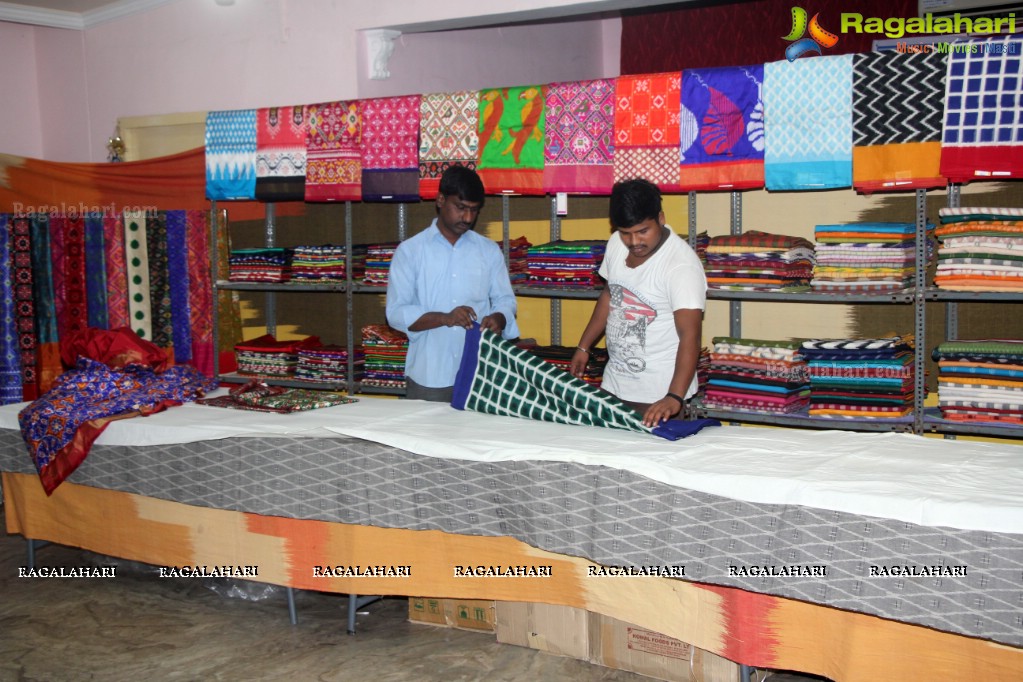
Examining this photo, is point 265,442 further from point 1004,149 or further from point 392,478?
point 1004,149

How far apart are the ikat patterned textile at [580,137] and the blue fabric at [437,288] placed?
70cm

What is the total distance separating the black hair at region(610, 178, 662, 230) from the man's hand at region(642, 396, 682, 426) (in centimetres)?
61

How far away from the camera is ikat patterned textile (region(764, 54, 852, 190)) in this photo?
3.93 meters

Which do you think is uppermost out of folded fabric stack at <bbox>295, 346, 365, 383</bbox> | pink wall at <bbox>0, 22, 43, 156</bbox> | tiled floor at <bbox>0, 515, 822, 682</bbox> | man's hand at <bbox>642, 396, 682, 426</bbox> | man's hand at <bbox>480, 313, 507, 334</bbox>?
pink wall at <bbox>0, 22, 43, 156</bbox>

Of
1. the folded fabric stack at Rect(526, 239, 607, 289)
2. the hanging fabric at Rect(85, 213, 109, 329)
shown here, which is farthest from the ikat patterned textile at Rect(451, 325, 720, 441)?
the hanging fabric at Rect(85, 213, 109, 329)

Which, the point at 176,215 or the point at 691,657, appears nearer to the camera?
the point at 691,657

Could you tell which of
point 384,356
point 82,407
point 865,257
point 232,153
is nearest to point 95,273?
point 232,153

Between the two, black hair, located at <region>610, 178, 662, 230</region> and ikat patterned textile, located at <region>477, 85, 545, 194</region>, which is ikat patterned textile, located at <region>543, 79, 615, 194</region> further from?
black hair, located at <region>610, 178, 662, 230</region>

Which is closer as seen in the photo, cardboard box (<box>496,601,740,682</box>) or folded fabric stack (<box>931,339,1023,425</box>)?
cardboard box (<box>496,601,740,682</box>)

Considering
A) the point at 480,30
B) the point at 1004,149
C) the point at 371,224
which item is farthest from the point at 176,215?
the point at 1004,149

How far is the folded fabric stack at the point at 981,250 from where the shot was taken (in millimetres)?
3756

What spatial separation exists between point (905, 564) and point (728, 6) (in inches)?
208

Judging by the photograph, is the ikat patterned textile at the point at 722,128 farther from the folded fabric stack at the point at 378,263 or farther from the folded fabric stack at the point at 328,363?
the folded fabric stack at the point at 328,363

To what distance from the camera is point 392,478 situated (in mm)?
3166
